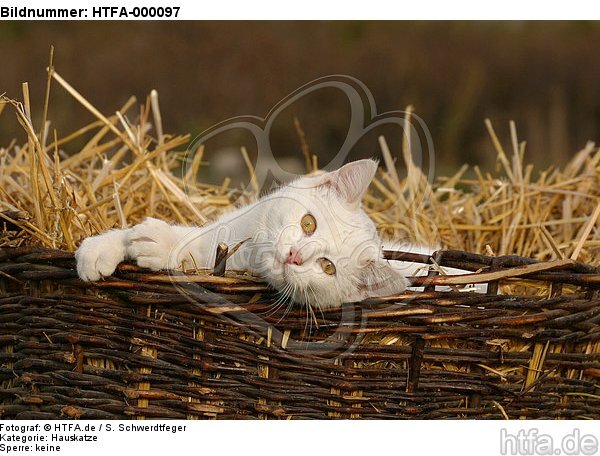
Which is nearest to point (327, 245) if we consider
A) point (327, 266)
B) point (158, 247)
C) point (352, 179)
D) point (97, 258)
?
point (327, 266)

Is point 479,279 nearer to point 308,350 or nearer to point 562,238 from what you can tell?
point 308,350

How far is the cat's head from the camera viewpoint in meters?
1.66

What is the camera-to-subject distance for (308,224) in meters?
1.74

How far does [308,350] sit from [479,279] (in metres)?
0.41

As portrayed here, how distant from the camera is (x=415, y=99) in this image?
238 inches

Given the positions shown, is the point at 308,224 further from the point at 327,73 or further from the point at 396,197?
the point at 327,73

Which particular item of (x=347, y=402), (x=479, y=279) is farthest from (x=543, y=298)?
(x=347, y=402)

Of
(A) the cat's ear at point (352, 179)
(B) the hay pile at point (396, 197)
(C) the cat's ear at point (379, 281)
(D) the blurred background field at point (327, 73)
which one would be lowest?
(C) the cat's ear at point (379, 281)

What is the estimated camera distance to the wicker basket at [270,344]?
5.46ft

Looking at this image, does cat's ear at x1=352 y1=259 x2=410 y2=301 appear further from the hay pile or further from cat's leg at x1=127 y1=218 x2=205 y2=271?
the hay pile

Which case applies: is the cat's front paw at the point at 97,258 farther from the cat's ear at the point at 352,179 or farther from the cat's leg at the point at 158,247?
the cat's ear at the point at 352,179

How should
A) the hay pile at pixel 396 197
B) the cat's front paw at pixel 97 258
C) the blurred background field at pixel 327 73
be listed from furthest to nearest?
1. the blurred background field at pixel 327 73
2. the hay pile at pixel 396 197
3. the cat's front paw at pixel 97 258

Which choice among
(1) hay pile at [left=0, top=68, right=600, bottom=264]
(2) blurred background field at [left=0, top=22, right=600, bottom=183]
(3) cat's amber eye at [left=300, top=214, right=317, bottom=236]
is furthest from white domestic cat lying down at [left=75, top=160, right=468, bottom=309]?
(2) blurred background field at [left=0, top=22, right=600, bottom=183]

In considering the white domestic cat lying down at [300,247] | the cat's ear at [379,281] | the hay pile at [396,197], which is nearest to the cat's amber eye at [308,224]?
the white domestic cat lying down at [300,247]
